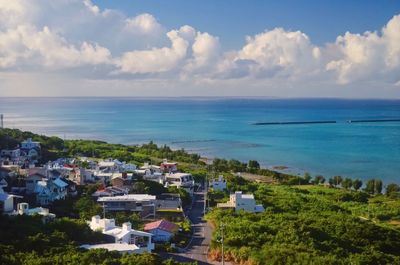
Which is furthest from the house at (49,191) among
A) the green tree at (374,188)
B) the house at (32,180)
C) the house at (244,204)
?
the green tree at (374,188)

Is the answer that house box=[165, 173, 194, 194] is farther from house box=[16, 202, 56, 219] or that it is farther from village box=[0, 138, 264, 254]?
house box=[16, 202, 56, 219]

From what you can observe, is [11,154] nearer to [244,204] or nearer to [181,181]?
[181,181]

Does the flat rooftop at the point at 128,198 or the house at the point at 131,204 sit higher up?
the flat rooftop at the point at 128,198

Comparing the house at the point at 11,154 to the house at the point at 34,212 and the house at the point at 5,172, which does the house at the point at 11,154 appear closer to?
the house at the point at 5,172

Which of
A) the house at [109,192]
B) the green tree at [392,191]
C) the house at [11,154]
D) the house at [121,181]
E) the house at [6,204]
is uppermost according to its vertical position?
the house at [11,154]

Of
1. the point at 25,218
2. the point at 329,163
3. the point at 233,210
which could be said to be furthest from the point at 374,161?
the point at 25,218

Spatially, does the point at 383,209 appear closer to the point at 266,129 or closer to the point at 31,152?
the point at 31,152

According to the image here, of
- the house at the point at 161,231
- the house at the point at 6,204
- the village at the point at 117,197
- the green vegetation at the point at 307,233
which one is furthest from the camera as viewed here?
the house at the point at 6,204
